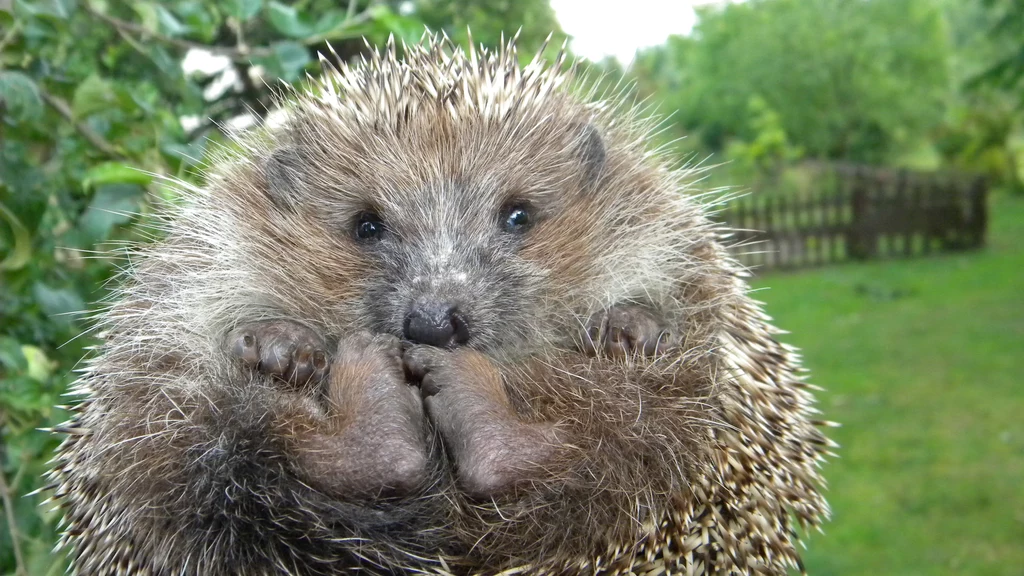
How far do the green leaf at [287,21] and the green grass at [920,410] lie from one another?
1.51 metres

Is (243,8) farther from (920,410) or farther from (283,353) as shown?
(920,410)

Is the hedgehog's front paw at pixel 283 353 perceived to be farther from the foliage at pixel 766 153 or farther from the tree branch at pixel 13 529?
the foliage at pixel 766 153

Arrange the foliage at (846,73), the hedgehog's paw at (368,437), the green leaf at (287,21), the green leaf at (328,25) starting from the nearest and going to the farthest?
the hedgehog's paw at (368,437) → the green leaf at (287,21) → the green leaf at (328,25) → the foliage at (846,73)

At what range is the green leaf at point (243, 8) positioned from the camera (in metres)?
2.30

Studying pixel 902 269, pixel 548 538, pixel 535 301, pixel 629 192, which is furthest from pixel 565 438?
pixel 902 269

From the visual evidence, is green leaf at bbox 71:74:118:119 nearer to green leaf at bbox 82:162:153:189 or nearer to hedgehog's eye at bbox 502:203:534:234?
green leaf at bbox 82:162:153:189

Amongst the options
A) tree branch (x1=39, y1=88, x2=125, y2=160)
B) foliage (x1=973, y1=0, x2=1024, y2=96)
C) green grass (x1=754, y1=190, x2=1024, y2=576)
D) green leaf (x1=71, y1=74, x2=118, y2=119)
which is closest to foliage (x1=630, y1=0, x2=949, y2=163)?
green grass (x1=754, y1=190, x2=1024, y2=576)

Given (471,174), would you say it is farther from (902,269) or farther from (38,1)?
(902,269)

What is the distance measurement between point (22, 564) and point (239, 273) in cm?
84

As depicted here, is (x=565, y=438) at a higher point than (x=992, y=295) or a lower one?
higher

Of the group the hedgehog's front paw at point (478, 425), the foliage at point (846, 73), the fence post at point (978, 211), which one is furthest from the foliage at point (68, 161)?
the foliage at point (846, 73)

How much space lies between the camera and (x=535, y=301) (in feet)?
6.88

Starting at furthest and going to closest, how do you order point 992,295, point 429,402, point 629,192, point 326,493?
point 992,295 → point 629,192 → point 429,402 → point 326,493

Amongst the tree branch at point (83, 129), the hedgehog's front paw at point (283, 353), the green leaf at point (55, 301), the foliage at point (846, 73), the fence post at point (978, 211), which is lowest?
the fence post at point (978, 211)
